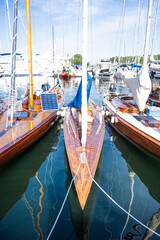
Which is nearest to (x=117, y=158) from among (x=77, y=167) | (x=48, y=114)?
(x=77, y=167)

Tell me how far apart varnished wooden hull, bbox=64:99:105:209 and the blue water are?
→ 735mm

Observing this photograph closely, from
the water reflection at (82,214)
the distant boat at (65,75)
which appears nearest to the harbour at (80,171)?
the water reflection at (82,214)

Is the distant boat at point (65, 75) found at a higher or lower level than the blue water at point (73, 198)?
higher

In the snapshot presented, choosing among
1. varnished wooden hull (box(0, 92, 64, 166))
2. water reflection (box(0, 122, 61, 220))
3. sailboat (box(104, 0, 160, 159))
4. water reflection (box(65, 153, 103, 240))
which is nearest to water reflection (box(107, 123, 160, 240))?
sailboat (box(104, 0, 160, 159))

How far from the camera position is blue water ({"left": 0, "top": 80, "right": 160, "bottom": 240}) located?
4.12 meters

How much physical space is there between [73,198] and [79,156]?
1151 millimetres

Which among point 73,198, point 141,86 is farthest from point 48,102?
point 73,198

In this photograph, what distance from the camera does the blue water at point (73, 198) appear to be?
412cm

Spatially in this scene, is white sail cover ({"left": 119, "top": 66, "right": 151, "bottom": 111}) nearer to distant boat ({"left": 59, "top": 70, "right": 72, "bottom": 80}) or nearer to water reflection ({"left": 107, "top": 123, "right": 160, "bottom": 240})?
water reflection ({"left": 107, "top": 123, "right": 160, "bottom": 240})

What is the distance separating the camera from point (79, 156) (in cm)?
529

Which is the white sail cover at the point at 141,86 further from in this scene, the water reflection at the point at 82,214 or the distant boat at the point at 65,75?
the distant boat at the point at 65,75

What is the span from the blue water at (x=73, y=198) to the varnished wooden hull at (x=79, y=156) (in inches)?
28.9

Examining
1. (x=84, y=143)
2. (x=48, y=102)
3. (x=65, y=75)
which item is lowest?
(x=84, y=143)

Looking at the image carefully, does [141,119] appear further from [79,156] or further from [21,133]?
[21,133]
